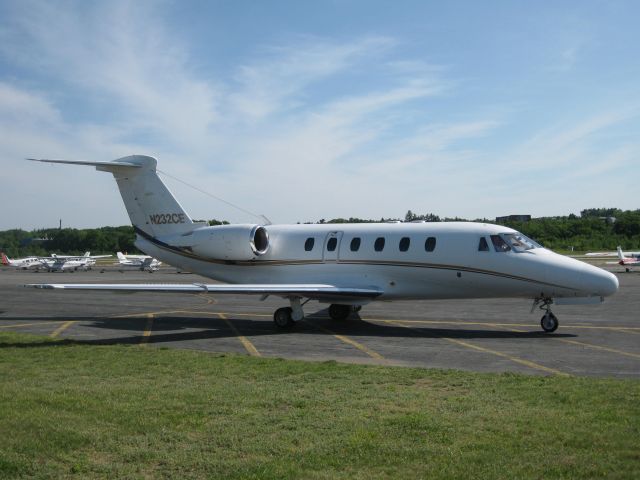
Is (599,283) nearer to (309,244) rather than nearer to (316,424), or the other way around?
(309,244)

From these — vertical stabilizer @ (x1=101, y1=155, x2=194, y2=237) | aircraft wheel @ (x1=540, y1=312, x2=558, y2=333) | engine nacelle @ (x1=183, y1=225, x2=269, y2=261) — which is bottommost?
aircraft wheel @ (x1=540, y1=312, x2=558, y2=333)

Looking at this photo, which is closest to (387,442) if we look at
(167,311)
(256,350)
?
(256,350)

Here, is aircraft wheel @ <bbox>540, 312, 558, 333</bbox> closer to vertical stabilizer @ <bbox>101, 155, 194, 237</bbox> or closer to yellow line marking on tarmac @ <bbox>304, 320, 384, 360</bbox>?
yellow line marking on tarmac @ <bbox>304, 320, 384, 360</bbox>

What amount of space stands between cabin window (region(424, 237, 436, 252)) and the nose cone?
3.78 meters

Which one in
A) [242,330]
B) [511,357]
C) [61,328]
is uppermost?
[511,357]

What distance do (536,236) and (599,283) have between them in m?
66.0

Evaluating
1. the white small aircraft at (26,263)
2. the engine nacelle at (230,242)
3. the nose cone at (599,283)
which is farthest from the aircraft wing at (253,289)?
the white small aircraft at (26,263)

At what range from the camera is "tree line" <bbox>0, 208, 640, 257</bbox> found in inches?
3083

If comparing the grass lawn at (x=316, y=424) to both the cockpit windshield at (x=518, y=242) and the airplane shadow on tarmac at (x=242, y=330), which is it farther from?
the cockpit windshield at (x=518, y=242)

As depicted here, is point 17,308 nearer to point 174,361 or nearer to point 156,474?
point 174,361

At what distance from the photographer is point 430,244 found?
1734cm

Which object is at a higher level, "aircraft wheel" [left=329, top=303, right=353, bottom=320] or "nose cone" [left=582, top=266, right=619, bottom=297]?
"nose cone" [left=582, top=266, right=619, bottom=297]

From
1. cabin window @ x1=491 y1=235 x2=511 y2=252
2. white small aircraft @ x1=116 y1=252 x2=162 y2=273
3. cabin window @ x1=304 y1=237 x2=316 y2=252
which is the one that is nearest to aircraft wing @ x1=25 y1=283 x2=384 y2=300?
cabin window @ x1=304 y1=237 x2=316 y2=252

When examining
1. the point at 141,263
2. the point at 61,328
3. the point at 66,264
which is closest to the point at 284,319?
the point at 61,328
